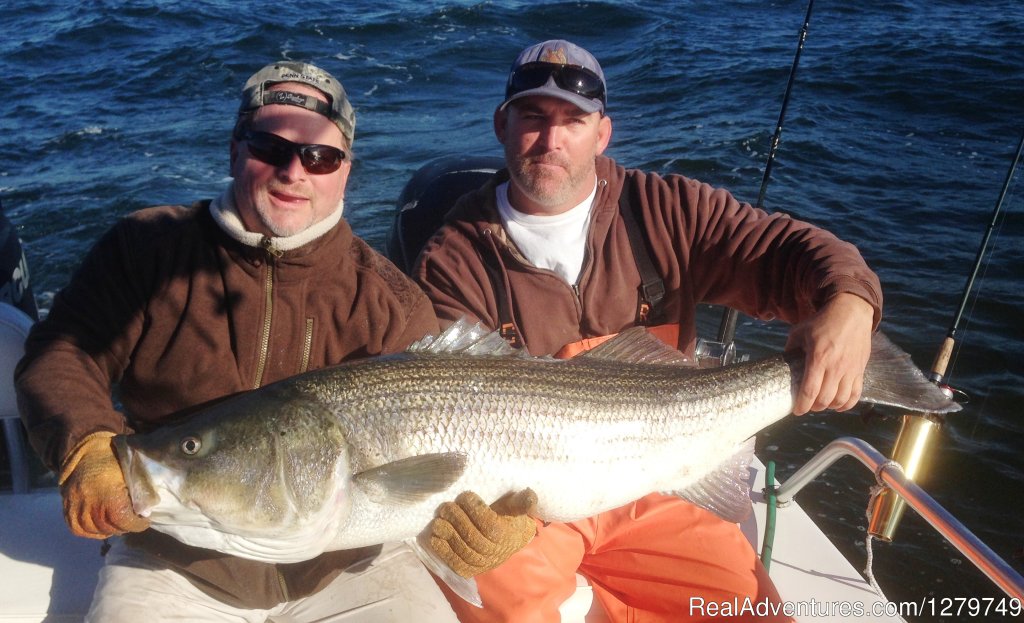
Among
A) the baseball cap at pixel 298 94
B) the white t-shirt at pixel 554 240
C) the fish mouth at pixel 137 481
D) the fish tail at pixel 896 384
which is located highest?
the baseball cap at pixel 298 94

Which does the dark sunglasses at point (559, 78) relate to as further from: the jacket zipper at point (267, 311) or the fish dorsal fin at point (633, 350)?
the jacket zipper at point (267, 311)

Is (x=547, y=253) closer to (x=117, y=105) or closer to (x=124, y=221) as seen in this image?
(x=124, y=221)

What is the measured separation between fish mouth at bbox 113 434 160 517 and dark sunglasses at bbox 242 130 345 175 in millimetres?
1160

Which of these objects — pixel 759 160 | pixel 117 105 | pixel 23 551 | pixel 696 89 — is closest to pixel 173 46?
pixel 117 105

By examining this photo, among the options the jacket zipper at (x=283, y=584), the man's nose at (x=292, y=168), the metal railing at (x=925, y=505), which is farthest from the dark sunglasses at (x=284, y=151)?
the metal railing at (x=925, y=505)

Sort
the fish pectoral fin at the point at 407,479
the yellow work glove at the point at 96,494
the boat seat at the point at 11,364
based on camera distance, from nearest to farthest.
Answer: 1. the yellow work glove at the point at 96,494
2. the fish pectoral fin at the point at 407,479
3. the boat seat at the point at 11,364

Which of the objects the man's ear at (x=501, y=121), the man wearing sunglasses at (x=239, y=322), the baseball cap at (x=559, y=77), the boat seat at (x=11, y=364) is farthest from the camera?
the man's ear at (x=501, y=121)

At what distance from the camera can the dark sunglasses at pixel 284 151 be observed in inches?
112

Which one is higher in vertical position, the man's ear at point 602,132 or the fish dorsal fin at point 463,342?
the man's ear at point 602,132

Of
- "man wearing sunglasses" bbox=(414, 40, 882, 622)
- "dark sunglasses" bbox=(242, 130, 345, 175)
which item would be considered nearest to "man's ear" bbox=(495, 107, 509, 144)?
"man wearing sunglasses" bbox=(414, 40, 882, 622)

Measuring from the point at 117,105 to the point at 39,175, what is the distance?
404 centimetres

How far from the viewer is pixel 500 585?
10.2ft

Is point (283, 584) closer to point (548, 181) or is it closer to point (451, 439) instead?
point (451, 439)

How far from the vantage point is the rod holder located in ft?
10.9
